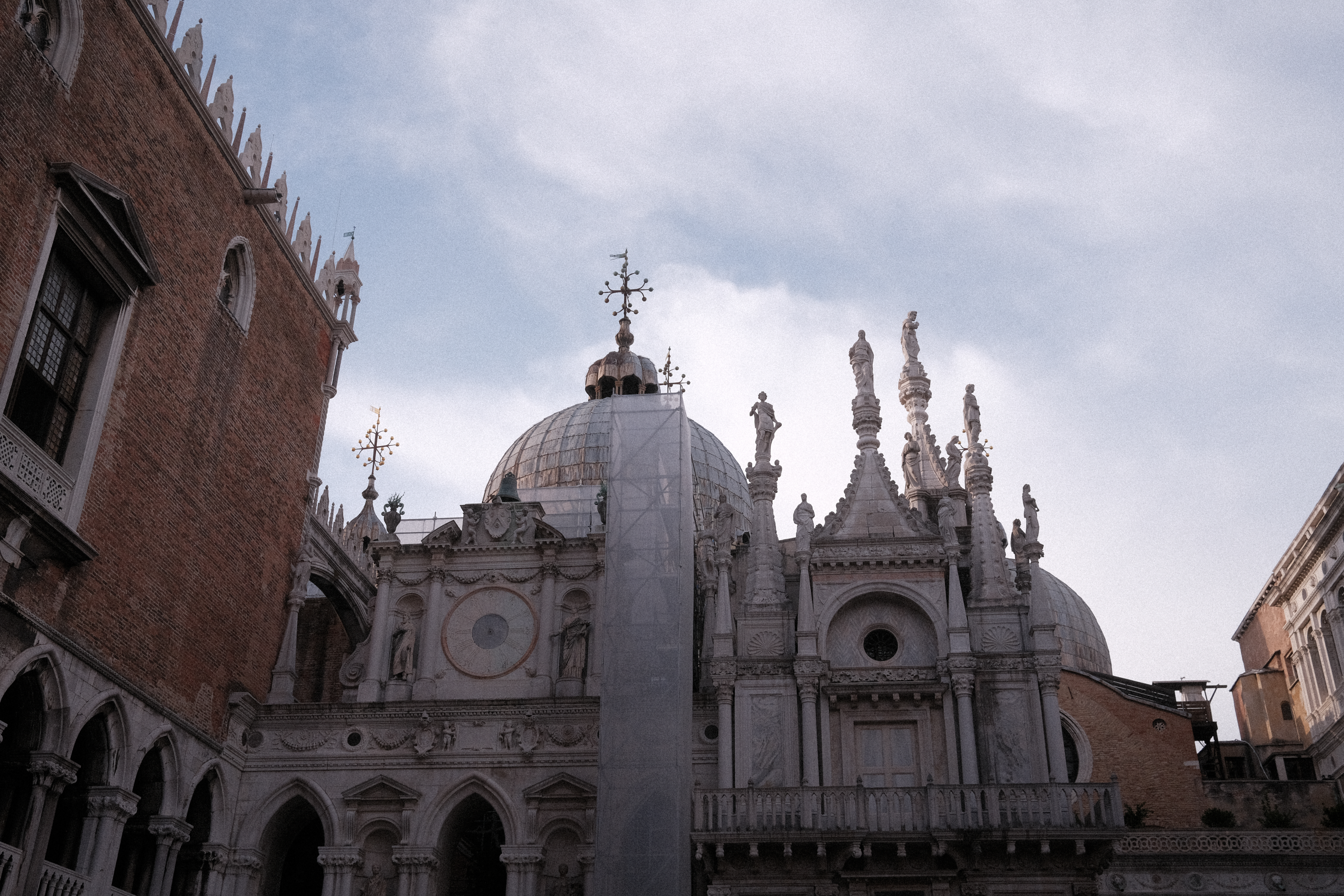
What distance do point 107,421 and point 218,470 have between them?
420 centimetres

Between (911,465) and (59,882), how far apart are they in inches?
752

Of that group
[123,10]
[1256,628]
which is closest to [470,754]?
[123,10]

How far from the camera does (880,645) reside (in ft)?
87.3

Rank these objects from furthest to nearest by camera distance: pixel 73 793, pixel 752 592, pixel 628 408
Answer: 1. pixel 628 408
2. pixel 752 592
3. pixel 73 793

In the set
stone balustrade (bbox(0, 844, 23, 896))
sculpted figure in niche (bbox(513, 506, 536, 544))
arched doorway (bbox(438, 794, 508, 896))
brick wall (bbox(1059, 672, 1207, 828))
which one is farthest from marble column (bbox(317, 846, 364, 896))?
brick wall (bbox(1059, 672, 1207, 828))

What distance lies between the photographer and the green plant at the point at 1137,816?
28688mm

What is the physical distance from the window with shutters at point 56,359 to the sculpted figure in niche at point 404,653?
9.69 meters

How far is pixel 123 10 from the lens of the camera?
22.7 metres

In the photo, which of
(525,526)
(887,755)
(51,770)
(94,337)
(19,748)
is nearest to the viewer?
(51,770)

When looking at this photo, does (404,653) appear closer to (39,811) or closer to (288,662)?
(288,662)

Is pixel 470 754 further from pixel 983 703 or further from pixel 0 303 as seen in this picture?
pixel 0 303

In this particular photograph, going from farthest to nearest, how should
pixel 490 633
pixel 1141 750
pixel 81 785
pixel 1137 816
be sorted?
1. pixel 1141 750
2. pixel 1137 816
3. pixel 490 633
4. pixel 81 785

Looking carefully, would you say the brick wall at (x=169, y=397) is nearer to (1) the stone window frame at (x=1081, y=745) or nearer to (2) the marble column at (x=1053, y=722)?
(2) the marble column at (x=1053, y=722)

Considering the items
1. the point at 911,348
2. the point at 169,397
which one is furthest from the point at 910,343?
the point at 169,397
